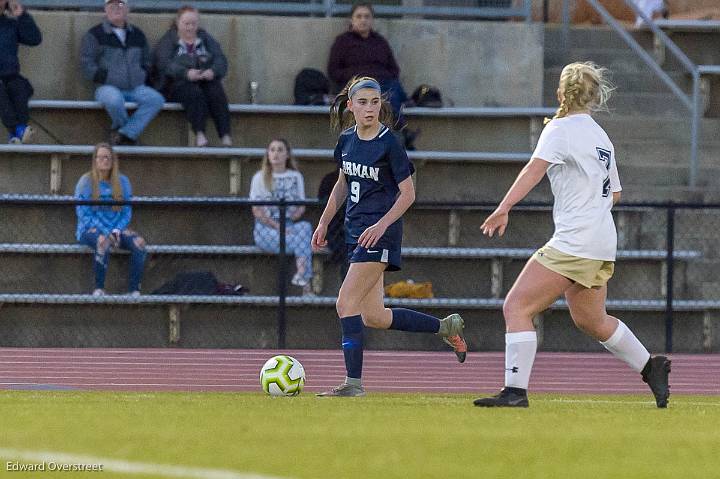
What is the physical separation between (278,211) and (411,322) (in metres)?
5.29

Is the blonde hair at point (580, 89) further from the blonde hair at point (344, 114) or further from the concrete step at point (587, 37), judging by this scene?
the concrete step at point (587, 37)

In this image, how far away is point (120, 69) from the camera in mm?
16062

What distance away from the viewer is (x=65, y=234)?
1550cm

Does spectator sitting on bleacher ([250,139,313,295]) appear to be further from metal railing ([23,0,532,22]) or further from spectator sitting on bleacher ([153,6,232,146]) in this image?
metal railing ([23,0,532,22])

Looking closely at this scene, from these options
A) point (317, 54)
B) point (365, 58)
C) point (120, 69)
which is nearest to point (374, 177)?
point (365, 58)

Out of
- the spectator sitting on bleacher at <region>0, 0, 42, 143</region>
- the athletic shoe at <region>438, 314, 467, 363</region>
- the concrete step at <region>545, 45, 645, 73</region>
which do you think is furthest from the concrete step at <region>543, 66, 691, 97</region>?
the athletic shoe at <region>438, 314, 467, 363</region>

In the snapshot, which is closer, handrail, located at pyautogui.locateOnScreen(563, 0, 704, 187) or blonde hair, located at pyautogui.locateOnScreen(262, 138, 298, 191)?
blonde hair, located at pyautogui.locateOnScreen(262, 138, 298, 191)

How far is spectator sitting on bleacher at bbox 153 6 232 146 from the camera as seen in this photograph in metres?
15.9

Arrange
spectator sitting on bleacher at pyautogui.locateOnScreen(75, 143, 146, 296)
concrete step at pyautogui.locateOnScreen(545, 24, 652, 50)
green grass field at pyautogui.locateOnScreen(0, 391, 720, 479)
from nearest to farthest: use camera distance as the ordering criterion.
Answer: green grass field at pyautogui.locateOnScreen(0, 391, 720, 479) → spectator sitting on bleacher at pyautogui.locateOnScreen(75, 143, 146, 296) → concrete step at pyautogui.locateOnScreen(545, 24, 652, 50)

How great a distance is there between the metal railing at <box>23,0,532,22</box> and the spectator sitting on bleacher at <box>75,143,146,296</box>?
3.02m

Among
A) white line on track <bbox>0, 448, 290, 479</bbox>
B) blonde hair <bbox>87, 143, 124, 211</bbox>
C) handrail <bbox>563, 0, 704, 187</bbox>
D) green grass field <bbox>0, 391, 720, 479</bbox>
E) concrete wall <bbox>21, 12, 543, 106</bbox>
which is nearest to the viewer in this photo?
white line on track <bbox>0, 448, 290, 479</bbox>

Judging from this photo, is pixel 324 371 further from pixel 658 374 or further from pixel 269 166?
pixel 658 374

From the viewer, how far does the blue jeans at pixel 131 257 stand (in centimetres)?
1480

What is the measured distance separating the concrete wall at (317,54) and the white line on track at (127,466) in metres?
11.3
